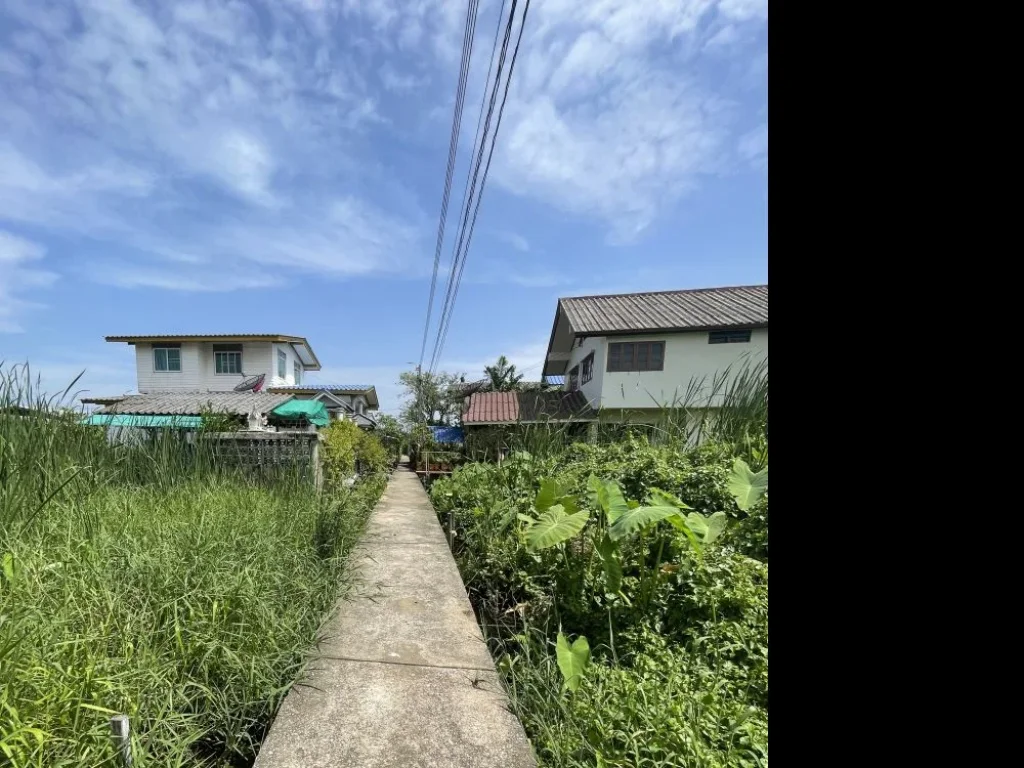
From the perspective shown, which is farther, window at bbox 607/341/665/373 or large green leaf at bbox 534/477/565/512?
window at bbox 607/341/665/373

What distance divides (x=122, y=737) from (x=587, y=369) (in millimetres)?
16190

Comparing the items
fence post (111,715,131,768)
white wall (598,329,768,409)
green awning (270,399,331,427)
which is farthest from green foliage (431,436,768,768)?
green awning (270,399,331,427)

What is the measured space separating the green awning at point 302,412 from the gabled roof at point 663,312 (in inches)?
345

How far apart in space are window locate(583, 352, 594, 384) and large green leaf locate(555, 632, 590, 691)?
14.2m

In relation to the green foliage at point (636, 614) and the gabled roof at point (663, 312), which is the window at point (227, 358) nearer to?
the gabled roof at point (663, 312)

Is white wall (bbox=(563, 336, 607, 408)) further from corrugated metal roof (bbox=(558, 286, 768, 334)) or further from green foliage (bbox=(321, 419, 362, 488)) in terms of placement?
green foliage (bbox=(321, 419, 362, 488))

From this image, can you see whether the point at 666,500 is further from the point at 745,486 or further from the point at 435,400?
the point at 435,400

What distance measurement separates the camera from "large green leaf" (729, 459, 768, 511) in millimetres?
3088

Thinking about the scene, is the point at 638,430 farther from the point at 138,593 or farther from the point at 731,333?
the point at 731,333

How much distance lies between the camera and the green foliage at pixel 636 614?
1799mm
